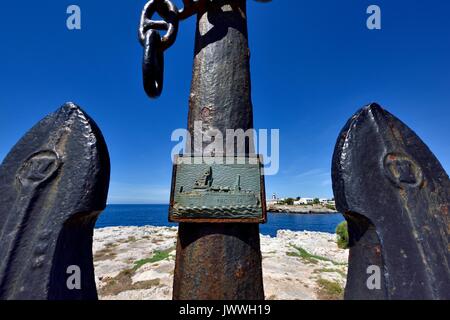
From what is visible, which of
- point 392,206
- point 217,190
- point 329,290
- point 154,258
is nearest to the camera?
point 392,206

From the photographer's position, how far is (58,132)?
1481 millimetres

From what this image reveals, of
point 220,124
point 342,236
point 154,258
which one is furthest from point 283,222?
point 220,124

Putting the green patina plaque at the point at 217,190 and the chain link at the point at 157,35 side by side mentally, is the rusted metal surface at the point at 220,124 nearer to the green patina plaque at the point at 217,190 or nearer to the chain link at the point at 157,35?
the green patina plaque at the point at 217,190

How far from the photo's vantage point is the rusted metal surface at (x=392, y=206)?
1214 millimetres

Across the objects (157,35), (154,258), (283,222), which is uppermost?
(283,222)

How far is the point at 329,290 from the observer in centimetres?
538

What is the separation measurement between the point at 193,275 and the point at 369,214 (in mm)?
1053

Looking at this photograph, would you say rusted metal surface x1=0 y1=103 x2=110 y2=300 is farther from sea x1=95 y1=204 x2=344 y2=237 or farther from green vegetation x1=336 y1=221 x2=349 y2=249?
sea x1=95 y1=204 x2=344 y2=237

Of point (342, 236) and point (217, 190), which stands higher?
point (342, 236)

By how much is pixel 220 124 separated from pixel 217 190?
468 mm

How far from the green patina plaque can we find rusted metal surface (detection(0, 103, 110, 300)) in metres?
0.45

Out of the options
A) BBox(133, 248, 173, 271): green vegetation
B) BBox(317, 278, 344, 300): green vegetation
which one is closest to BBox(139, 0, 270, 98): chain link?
BBox(317, 278, 344, 300): green vegetation

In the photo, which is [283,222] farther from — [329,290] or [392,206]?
[392,206]

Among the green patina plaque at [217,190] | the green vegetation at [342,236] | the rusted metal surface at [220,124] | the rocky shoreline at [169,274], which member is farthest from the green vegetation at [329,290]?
the green vegetation at [342,236]
